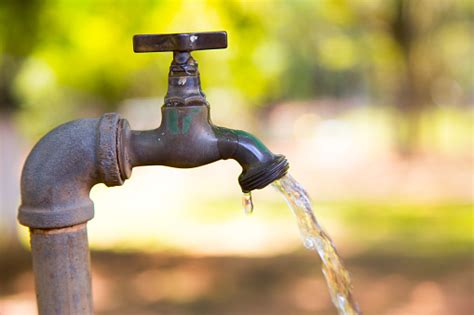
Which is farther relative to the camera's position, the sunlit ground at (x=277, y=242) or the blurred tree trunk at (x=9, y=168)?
the blurred tree trunk at (x=9, y=168)

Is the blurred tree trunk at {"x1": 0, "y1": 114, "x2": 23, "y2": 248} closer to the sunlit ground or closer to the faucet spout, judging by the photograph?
the sunlit ground

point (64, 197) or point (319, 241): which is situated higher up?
point (64, 197)

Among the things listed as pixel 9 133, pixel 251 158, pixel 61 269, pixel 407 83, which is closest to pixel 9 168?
pixel 9 133

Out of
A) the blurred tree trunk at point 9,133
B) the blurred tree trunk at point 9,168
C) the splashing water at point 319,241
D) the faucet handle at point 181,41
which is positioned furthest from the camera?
the blurred tree trunk at point 9,168

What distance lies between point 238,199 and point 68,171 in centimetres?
747

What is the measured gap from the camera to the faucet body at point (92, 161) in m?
1.30

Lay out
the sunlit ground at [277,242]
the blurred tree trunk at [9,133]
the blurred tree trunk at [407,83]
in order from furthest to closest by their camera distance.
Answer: the blurred tree trunk at [407,83], the blurred tree trunk at [9,133], the sunlit ground at [277,242]

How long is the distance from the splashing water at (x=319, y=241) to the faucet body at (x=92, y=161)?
11 cm

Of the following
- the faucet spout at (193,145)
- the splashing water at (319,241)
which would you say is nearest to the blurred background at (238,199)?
the splashing water at (319,241)

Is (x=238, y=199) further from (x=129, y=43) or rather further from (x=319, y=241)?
(x=319, y=241)

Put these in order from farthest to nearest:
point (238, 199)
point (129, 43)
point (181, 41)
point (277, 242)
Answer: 1. point (238, 199)
2. point (277, 242)
3. point (129, 43)
4. point (181, 41)

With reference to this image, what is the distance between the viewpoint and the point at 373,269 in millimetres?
5344

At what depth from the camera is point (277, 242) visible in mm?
6258

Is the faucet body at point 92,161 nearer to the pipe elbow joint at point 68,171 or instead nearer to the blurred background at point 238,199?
the pipe elbow joint at point 68,171
